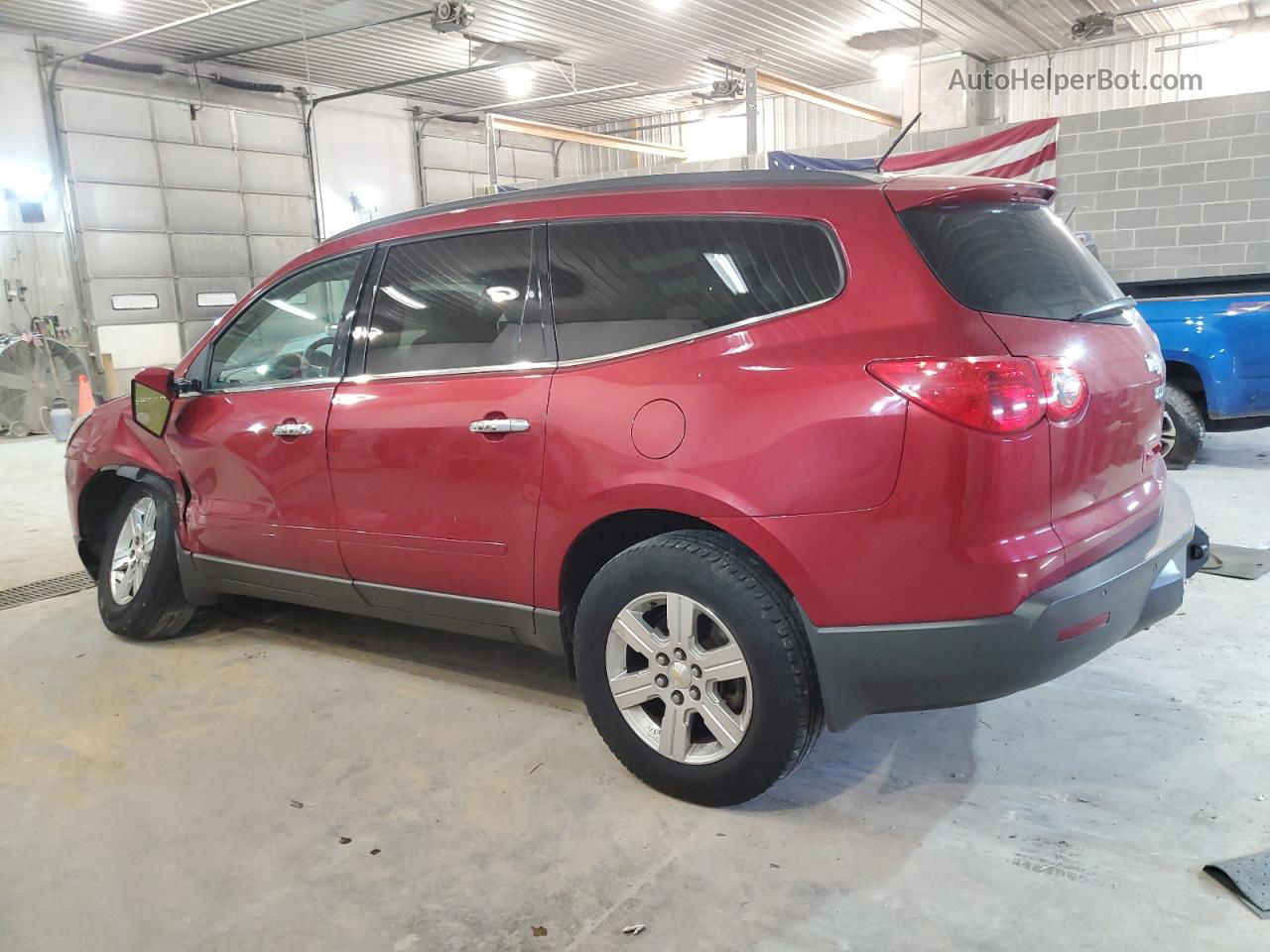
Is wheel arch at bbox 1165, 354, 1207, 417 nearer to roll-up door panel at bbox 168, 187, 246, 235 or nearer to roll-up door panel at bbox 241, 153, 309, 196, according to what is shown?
roll-up door panel at bbox 168, 187, 246, 235

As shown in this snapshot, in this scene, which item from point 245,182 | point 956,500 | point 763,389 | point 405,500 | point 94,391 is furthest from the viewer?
point 245,182

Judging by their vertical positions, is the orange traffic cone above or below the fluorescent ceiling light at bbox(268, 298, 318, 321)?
below

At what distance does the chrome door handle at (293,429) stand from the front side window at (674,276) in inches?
41.6

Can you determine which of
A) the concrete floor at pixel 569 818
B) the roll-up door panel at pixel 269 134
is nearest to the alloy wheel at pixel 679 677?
the concrete floor at pixel 569 818

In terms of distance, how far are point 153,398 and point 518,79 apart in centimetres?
1398

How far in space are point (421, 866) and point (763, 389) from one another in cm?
144

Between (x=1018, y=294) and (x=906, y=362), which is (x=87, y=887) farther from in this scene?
(x=1018, y=294)

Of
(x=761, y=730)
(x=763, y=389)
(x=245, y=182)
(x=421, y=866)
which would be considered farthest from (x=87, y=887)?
(x=245, y=182)

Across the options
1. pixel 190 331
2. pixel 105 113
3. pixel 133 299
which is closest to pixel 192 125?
pixel 105 113

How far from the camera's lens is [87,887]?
2.27m

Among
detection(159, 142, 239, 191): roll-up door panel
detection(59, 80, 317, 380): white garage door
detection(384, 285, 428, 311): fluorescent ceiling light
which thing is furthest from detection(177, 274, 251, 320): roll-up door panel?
detection(384, 285, 428, 311): fluorescent ceiling light

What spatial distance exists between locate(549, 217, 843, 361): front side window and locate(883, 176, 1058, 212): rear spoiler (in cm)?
20

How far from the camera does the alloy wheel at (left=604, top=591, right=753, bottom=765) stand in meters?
2.36

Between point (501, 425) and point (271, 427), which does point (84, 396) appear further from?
point (501, 425)
